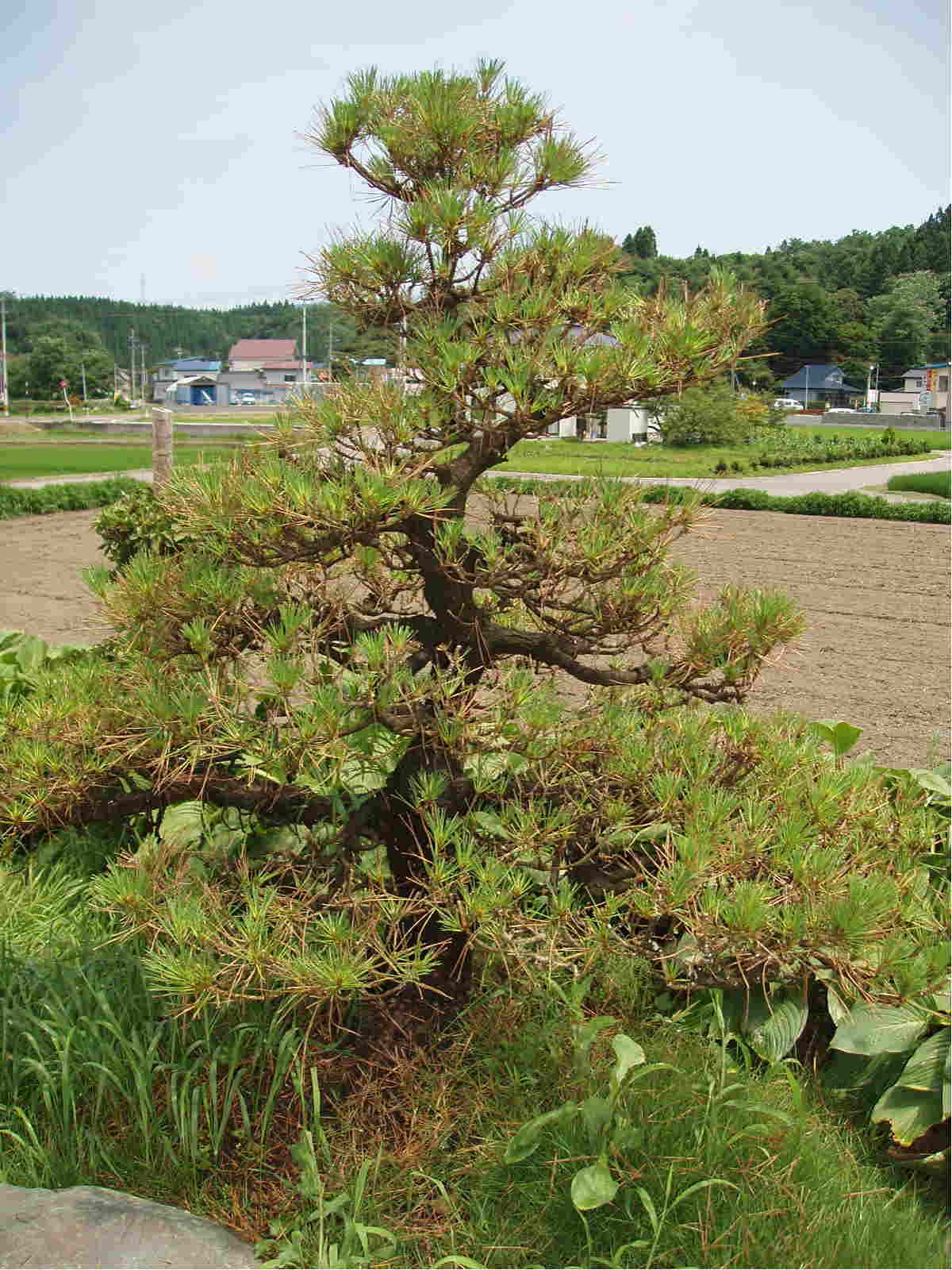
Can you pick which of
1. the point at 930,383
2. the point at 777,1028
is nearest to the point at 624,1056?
the point at 777,1028

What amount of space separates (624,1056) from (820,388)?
60.9 meters

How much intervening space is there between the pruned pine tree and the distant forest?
0.78ft

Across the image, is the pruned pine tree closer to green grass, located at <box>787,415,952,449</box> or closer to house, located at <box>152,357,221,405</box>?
green grass, located at <box>787,415,952,449</box>

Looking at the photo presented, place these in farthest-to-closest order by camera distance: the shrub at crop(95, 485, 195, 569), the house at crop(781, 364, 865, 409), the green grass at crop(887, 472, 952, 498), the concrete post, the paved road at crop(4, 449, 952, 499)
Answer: the house at crop(781, 364, 865, 409) → the paved road at crop(4, 449, 952, 499) → the green grass at crop(887, 472, 952, 498) → the concrete post → the shrub at crop(95, 485, 195, 569)

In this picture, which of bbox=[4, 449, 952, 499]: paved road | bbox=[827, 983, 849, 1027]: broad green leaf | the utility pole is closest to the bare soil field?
bbox=[827, 983, 849, 1027]: broad green leaf

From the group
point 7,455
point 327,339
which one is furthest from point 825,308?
point 327,339

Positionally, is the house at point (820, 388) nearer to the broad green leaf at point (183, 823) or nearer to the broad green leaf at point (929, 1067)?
the broad green leaf at point (183, 823)

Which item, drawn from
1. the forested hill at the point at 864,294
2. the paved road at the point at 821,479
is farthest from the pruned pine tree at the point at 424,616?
the forested hill at the point at 864,294

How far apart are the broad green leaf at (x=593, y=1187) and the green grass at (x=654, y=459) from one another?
17.3 metres

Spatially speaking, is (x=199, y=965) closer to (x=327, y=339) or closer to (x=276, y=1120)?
(x=276, y=1120)

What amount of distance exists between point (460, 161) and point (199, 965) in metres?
1.78

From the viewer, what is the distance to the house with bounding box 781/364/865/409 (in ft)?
186

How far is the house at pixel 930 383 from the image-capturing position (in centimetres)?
5050

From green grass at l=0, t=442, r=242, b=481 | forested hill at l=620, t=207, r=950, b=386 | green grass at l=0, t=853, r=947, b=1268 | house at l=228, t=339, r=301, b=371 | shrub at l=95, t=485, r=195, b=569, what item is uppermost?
house at l=228, t=339, r=301, b=371
